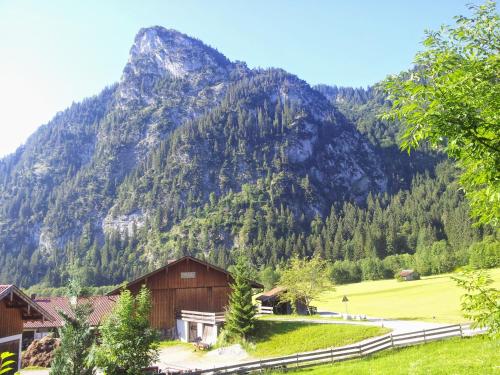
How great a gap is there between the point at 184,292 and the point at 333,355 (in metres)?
26.6

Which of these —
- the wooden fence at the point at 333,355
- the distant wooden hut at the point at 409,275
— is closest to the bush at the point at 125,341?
the wooden fence at the point at 333,355

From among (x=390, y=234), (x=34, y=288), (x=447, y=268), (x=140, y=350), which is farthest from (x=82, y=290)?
(x=34, y=288)

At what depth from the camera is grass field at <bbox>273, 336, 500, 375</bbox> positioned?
18172 millimetres

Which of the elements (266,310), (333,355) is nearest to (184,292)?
(266,310)

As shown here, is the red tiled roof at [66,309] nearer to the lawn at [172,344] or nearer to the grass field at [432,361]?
the lawn at [172,344]

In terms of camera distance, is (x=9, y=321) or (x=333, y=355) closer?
(x=9, y=321)

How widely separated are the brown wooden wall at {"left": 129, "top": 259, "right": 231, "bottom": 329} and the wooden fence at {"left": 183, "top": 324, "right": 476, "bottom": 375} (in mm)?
21217

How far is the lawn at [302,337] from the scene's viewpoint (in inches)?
1391

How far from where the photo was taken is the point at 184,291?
50844 mm

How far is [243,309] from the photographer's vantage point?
3981 centimetres

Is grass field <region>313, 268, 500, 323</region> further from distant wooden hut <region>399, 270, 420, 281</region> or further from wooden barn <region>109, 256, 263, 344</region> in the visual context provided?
distant wooden hut <region>399, 270, 420, 281</region>

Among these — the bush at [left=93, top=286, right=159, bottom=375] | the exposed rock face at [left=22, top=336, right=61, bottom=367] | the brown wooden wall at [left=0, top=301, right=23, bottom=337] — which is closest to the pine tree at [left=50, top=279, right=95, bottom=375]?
the bush at [left=93, top=286, right=159, bottom=375]

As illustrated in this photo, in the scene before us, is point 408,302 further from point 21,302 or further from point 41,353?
point 21,302

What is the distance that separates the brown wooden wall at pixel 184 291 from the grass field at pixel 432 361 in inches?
991
